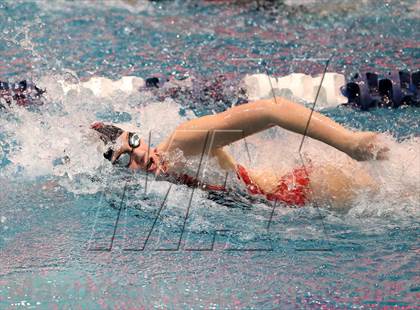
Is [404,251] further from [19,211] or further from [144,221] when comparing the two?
A: [19,211]

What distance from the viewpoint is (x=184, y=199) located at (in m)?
2.58

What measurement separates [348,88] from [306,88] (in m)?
0.31

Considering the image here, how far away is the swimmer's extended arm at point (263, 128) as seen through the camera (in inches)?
85.0

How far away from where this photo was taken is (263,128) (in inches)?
91.3

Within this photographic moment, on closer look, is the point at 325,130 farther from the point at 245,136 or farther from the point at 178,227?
the point at 178,227

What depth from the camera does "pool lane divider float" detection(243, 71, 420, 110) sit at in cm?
373

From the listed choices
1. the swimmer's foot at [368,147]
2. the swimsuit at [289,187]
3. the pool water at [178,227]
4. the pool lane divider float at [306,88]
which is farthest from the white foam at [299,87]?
the swimmer's foot at [368,147]

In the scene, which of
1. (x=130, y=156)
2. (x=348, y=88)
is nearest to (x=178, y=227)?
(x=130, y=156)

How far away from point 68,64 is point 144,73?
0.56m

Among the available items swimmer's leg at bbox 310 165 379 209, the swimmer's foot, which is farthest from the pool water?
the swimmer's foot

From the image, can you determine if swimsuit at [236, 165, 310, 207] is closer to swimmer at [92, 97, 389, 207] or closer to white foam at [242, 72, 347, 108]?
swimmer at [92, 97, 389, 207]

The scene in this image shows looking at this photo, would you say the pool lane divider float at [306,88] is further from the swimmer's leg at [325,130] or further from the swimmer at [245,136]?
the swimmer's leg at [325,130]

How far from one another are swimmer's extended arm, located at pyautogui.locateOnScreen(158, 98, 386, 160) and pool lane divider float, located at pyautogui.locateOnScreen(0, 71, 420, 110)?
1.56 meters

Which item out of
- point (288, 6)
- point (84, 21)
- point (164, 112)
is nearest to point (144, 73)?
point (164, 112)
